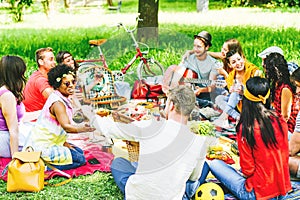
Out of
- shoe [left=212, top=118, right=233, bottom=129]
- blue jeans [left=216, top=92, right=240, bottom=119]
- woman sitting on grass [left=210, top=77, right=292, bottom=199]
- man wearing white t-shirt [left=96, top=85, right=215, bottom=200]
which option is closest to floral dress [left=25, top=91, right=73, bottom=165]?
man wearing white t-shirt [left=96, top=85, right=215, bottom=200]

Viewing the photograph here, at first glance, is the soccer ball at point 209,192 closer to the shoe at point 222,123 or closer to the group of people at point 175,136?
the group of people at point 175,136

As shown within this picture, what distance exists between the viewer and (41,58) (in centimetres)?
609

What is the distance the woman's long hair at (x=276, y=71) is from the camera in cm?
550

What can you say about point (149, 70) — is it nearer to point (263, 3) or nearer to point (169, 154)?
point (169, 154)

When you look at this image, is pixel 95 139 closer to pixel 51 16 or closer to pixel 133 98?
pixel 133 98

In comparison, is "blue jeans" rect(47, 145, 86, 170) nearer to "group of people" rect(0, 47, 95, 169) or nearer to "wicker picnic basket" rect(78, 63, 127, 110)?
"group of people" rect(0, 47, 95, 169)

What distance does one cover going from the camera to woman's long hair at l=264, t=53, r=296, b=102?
18.0 ft

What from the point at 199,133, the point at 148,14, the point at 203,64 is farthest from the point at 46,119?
the point at 148,14

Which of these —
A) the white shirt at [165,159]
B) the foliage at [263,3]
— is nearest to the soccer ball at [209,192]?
the white shirt at [165,159]

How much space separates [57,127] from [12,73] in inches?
26.5

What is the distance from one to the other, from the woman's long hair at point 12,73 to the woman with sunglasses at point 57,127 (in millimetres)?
286

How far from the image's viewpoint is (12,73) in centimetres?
498

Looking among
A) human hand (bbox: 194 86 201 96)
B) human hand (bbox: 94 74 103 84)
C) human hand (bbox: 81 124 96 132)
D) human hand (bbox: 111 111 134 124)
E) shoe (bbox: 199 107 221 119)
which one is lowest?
shoe (bbox: 199 107 221 119)

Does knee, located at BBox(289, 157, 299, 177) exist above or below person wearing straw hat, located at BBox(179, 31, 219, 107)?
below
